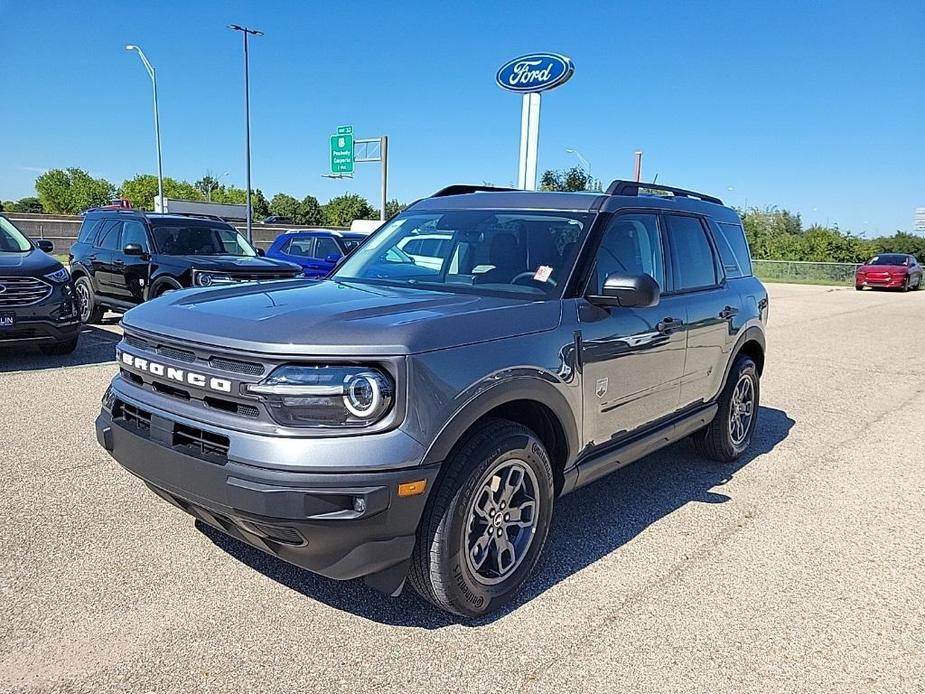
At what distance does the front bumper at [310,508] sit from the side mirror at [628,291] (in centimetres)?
135

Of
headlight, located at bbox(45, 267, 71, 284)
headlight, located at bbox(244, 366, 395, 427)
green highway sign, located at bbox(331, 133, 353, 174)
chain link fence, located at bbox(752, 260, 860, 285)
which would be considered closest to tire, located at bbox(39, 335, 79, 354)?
headlight, located at bbox(45, 267, 71, 284)

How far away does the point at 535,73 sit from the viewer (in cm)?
2173

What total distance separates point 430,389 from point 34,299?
687 cm

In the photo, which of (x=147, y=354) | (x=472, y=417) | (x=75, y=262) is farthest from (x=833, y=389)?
(x=75, y=262)

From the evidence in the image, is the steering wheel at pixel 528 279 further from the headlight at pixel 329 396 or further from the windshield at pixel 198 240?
the windshield at pixel 198 240

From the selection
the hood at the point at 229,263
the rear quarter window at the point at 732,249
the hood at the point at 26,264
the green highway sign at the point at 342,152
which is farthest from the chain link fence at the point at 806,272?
the hood at the point at 26,264

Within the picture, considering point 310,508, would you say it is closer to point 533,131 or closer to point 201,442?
point 201,442

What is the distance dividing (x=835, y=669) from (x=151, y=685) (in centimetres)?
265

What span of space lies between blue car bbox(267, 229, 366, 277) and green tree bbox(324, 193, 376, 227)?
66600mm

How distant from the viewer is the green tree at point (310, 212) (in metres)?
91.0

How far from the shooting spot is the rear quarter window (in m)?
5.29

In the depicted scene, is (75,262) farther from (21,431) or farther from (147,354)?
(147,354)

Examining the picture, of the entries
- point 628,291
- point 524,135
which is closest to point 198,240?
point 628,291

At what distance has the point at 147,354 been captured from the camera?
3.13 m
